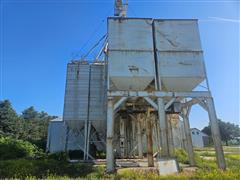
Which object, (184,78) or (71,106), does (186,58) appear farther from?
(71,106)

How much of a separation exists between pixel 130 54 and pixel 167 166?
702 centimetres

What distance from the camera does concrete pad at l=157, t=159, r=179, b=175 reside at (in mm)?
10152

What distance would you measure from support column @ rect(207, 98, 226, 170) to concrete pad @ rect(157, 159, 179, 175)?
9.06 feet

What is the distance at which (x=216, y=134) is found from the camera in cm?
1180

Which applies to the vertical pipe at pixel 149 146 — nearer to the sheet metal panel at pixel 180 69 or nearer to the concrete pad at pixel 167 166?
the sheet metal panel at pixel 180 69

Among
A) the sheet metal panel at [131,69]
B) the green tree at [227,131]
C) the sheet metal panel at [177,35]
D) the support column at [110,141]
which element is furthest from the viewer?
the green tree at [227,131]

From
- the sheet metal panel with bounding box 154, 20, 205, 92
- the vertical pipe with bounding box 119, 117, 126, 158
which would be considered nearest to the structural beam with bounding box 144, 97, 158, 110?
the sheet metal panel with bounding box 154, 20, 205, 92

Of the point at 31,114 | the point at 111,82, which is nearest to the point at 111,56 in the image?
the point at 111,82

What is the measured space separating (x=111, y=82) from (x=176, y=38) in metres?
5.33

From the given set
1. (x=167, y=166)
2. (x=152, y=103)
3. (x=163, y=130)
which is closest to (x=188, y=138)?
(x=163, y=130)

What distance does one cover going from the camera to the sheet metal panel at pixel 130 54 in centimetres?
1288

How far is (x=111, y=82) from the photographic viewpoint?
519 inches

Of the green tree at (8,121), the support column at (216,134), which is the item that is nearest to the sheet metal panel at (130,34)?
the support column at (216,134)

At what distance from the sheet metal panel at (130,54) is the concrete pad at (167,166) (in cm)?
488
